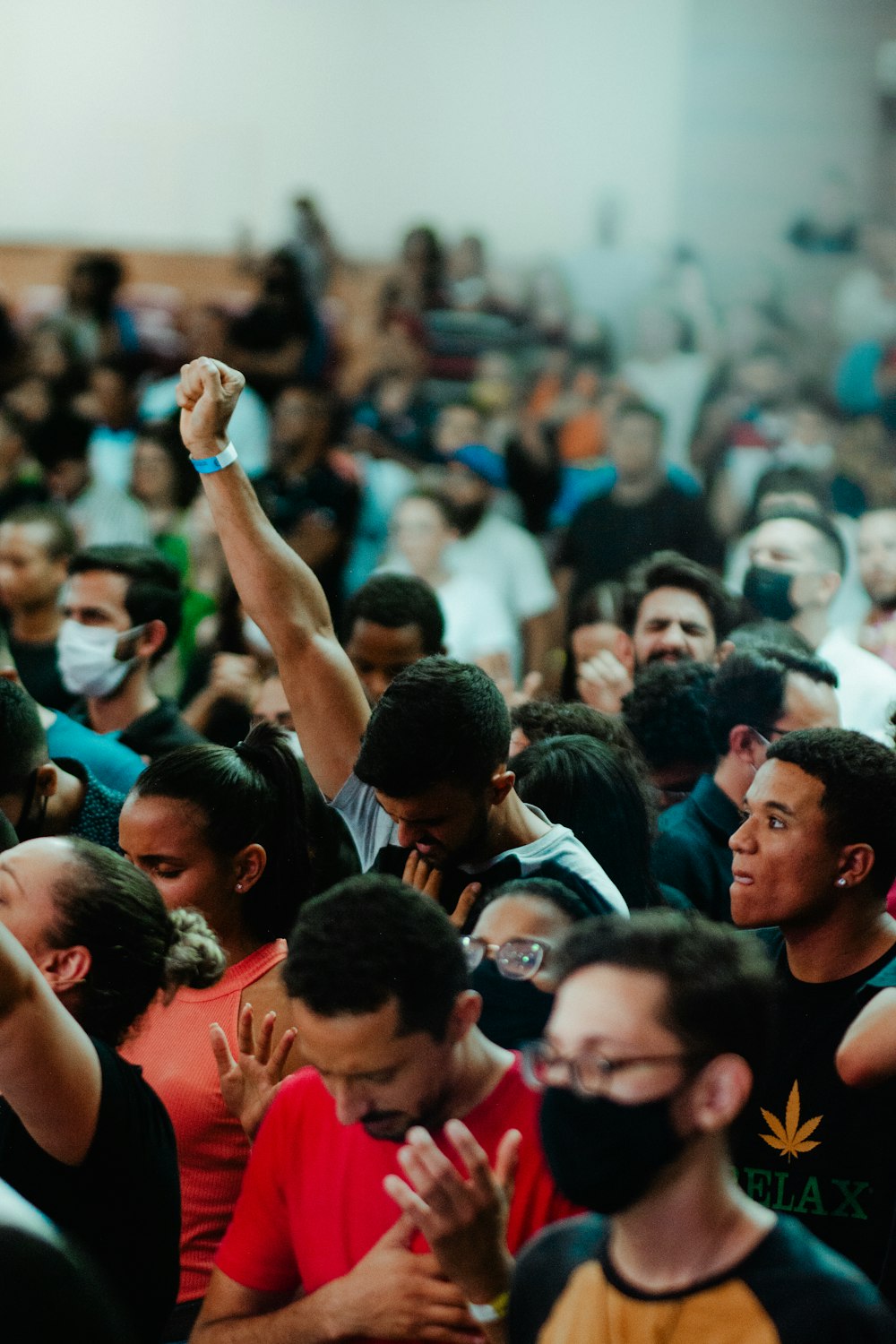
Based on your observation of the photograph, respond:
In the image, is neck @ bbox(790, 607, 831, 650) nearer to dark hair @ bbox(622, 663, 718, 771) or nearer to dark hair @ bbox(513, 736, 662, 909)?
dark hair @ bbox(622, 663, 718, 771)

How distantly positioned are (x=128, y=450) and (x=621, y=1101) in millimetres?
6921

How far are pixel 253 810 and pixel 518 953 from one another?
70cm

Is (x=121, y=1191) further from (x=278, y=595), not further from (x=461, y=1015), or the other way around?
(x=278, y=595)

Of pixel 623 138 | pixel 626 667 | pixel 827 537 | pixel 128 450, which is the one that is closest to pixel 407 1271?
pixel 626 667

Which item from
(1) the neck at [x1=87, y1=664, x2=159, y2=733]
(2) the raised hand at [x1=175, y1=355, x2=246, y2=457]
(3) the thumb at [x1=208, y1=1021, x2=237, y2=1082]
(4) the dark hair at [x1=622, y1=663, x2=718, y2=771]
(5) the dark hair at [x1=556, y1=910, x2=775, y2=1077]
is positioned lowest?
(1) the neck at [x1=87, y1=664, x2=159, y2=733]

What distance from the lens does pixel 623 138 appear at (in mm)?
12047

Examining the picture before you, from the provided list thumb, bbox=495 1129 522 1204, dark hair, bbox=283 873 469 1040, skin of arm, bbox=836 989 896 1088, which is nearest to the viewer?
thumb, bbox=495 1129 522 1204

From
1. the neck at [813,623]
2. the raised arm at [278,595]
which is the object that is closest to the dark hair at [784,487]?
the neck at [813,623]

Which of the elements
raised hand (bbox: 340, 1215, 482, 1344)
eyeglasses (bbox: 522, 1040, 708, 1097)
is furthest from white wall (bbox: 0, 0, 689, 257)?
eyeglasses (bbox: 522, 1040, 708, 1097)

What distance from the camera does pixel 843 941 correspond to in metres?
2.41

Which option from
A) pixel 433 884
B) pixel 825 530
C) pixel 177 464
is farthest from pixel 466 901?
pixel 177 464

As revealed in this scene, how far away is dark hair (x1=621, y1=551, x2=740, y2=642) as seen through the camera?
4180 millimetres

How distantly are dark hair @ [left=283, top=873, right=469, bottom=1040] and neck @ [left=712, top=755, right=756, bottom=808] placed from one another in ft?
4.82

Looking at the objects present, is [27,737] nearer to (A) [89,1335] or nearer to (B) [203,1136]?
(B) [203,1136]
